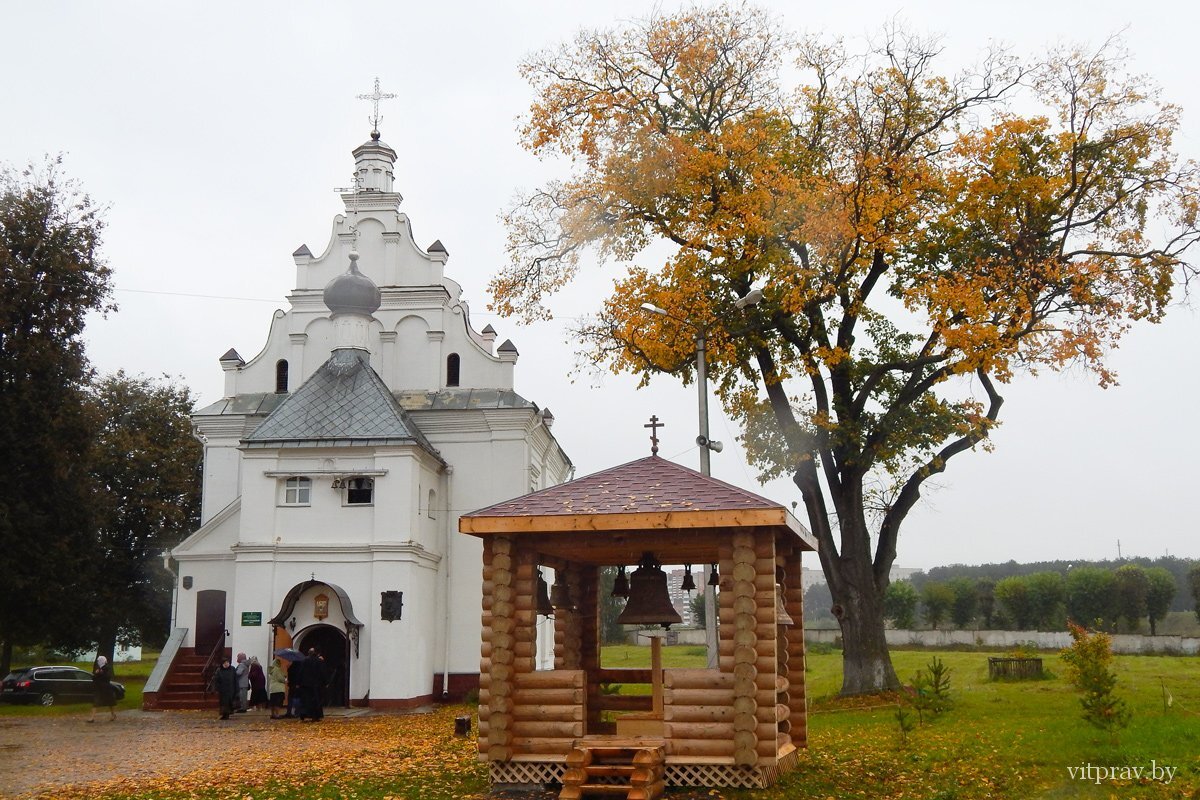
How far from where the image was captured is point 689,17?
23.0 metres

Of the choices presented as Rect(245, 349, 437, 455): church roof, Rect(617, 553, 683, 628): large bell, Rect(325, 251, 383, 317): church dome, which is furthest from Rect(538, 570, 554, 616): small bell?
Rect(325, 251, 383, 317): church dome

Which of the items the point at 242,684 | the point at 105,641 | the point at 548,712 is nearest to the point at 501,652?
the point at 548,712

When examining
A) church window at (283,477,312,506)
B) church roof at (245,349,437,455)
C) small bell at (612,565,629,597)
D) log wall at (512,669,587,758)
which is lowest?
log wall at (512,669,587,758)

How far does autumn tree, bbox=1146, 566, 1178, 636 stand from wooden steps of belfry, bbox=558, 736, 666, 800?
59825mm

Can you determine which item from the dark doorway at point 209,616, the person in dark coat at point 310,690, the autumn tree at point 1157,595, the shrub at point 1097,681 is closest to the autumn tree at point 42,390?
the dark doorway at point 209,616

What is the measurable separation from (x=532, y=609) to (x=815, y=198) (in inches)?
442

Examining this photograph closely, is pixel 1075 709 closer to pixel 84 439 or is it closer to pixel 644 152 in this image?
pixel 644 152

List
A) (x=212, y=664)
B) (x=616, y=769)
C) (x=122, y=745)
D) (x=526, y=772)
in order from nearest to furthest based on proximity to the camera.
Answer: (x=616, y=769)
(x=526, y=772)
(x=122, y=745)
(x=212, y=664)

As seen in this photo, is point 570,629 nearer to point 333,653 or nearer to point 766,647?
point 766,647

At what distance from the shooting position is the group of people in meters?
23.7

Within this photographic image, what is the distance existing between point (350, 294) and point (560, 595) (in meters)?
17.2

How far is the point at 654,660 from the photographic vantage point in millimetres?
13984

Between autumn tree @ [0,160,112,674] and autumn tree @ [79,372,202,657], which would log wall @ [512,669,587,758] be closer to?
autumn tree @ [0,160,112,674]

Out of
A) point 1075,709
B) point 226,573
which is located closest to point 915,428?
point 1075,709
